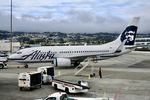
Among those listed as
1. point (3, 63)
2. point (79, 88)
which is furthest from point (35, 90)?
point (3, 63)

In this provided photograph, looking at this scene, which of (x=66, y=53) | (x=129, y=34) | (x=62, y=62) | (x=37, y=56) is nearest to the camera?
(x=62, y=62)

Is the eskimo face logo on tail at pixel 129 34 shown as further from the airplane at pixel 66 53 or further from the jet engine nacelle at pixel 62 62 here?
the jet engine nacelle at pixel 62 62

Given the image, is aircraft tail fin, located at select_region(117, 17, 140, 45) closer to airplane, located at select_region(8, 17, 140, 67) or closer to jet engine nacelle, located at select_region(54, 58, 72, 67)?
airplane, located at select_region(8, 17, 140, 67)

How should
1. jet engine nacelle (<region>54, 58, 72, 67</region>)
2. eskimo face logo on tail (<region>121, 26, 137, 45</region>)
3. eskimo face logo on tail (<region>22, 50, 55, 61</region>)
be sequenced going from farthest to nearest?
1. eskimo face logo on tail (<region>121, 26, 137, 45</region>)
2. eskimo face logo on tail (<region>22, 50, 55, 61</region>)
3. jet engine nacelle (<region>54, 58, 72, 67</region>)

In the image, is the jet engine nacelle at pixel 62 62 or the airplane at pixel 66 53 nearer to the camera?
the jet engine nacelle at pixel 62 62

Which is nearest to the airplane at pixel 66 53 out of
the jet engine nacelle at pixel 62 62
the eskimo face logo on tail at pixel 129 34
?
the jet engine nacelle at pixel 62 62

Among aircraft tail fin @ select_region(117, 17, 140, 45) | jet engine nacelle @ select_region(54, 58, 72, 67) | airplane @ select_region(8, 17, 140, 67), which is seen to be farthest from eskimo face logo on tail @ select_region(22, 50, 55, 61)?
aircraft tail fin @ select_region(117, 17, 140, 45)

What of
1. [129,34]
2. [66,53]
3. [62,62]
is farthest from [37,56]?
[129,34]

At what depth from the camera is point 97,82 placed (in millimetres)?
35344

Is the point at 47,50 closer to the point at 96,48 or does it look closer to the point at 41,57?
the point at 41,57

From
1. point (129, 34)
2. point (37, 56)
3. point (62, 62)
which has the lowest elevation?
point (62, 62)

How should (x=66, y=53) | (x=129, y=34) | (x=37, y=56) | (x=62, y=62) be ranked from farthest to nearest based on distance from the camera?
(x=129, y=34) < (x=66, y=53) < (x=37, y=56) < (x=62, y=62)

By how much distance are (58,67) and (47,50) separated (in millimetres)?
3671

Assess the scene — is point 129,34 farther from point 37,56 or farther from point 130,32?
point 37,56
